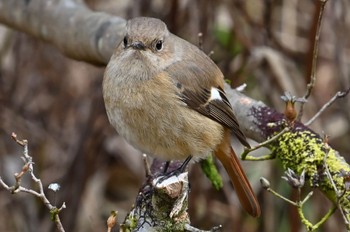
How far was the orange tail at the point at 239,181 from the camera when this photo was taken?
12.0ft

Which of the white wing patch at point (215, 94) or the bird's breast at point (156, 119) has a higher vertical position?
the white wing patch at point (215, 94)

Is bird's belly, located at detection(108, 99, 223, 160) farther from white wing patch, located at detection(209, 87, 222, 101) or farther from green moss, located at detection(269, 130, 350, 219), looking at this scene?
green moss, located at detection(269, 130, 350, 219)

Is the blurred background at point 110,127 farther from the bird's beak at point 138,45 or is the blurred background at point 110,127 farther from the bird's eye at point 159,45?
the bird's beak at point 138,45

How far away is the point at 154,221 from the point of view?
8.79 feet

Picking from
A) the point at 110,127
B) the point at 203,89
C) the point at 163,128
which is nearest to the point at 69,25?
the point at 203,89

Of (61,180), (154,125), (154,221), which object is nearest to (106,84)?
(154,125)

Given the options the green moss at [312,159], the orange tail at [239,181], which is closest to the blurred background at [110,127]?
the orange tail at [239,181]

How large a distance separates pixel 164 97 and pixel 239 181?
65 cm

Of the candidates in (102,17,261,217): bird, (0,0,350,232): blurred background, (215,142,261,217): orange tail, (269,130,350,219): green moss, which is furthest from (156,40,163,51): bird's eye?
(0,0,350,232): blurred background

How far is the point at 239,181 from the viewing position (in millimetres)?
3680

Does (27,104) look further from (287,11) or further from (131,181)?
(287,11)

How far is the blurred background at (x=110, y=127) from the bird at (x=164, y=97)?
1411 millimetres

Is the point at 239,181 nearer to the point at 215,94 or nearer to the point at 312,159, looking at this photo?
the point at 215,94

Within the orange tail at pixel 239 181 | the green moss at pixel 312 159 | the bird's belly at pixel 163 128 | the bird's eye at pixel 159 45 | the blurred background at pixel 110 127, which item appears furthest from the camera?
the blurred background at pixel 110 127
